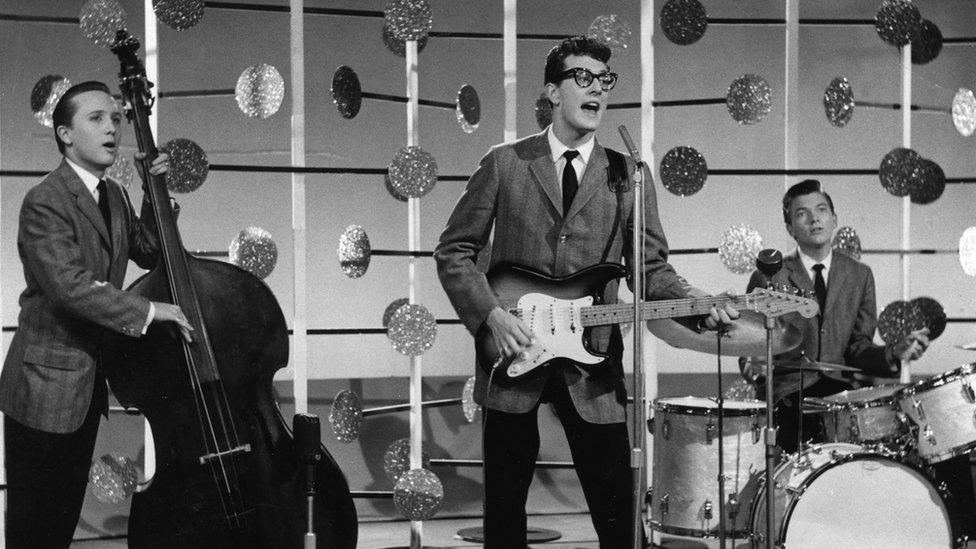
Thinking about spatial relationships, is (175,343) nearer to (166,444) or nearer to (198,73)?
(166,444)

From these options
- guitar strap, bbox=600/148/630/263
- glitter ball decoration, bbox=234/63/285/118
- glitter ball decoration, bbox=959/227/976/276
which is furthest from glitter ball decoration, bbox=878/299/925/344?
glitter ball decoration, bbox=234/63/285/118

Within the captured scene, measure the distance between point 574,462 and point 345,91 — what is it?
2311 mm

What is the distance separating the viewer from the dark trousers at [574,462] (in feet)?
11.5

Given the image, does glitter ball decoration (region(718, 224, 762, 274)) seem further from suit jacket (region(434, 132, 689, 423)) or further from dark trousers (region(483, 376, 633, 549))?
dark trousers (region(483, 376, 633, 549))

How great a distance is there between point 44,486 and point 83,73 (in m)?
2.98

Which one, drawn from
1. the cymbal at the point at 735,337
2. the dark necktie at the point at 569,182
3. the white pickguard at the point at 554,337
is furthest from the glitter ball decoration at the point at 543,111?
the white pickguard at the point at 554,337

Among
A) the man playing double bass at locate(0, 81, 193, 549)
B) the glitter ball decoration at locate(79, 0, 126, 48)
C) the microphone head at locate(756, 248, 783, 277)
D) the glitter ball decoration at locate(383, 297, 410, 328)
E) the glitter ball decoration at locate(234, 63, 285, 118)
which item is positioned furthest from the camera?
the glitter ball decoration at locate(383, 297, 410, 328)

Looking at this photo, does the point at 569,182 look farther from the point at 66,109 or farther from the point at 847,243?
the point at 847,243

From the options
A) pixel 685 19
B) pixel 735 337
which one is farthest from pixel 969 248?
pixel 735 337

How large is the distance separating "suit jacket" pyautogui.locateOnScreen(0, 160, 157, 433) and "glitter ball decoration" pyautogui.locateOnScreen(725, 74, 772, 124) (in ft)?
9.65

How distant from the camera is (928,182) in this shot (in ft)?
18.1

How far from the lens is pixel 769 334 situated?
12.1ft

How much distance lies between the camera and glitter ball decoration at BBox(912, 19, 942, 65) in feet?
18.2

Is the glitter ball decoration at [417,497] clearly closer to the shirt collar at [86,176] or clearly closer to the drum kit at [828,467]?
the drum kit at [828,467]
